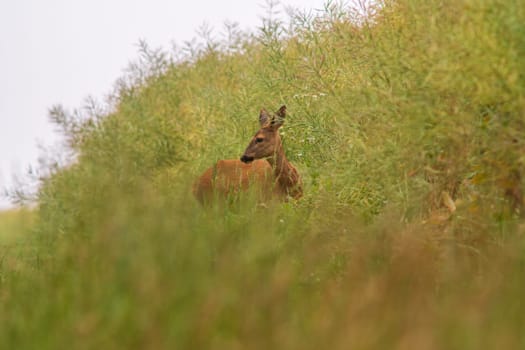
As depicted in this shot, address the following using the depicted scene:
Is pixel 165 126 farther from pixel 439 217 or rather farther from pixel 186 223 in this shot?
pixel 186 223

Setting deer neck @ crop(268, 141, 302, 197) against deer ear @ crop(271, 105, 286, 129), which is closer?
deer ear @ crop(271, 105, 286, 129)

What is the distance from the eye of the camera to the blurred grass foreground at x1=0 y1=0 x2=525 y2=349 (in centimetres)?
488

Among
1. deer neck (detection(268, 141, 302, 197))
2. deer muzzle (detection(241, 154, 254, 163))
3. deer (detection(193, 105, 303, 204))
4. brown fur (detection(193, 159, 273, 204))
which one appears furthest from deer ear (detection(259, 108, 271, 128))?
brown fur (detection(193, 159, 273, 204))

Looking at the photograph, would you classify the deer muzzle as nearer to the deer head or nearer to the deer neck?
the deer head

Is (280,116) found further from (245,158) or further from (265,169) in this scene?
(265,169)

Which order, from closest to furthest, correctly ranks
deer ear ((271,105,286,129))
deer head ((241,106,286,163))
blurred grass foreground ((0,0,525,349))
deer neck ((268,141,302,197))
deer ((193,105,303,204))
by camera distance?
blurred grass foreground ((0,0,525,349))
deer ear ((271,105,286,129))
deer ((193,105,303,204))
deer head ((241,106,286,163))
deer neck ((268,141,302,197))

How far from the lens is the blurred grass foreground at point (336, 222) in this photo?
4879 millimetres

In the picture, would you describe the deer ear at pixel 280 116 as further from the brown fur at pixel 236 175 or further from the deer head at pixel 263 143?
the brown fur at pixel 236 175

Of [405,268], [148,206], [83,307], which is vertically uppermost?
[148,206]

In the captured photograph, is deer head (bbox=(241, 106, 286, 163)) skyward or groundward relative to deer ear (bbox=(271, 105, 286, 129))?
groundward

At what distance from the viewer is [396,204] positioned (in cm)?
886

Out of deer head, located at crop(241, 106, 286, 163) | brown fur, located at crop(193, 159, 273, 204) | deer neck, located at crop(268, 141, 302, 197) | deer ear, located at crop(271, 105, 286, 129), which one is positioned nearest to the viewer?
deer ear, located at crop(271, 105, 286, 129)

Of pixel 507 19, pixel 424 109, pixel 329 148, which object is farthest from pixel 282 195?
pixel 507 19

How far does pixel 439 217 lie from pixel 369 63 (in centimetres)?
193
